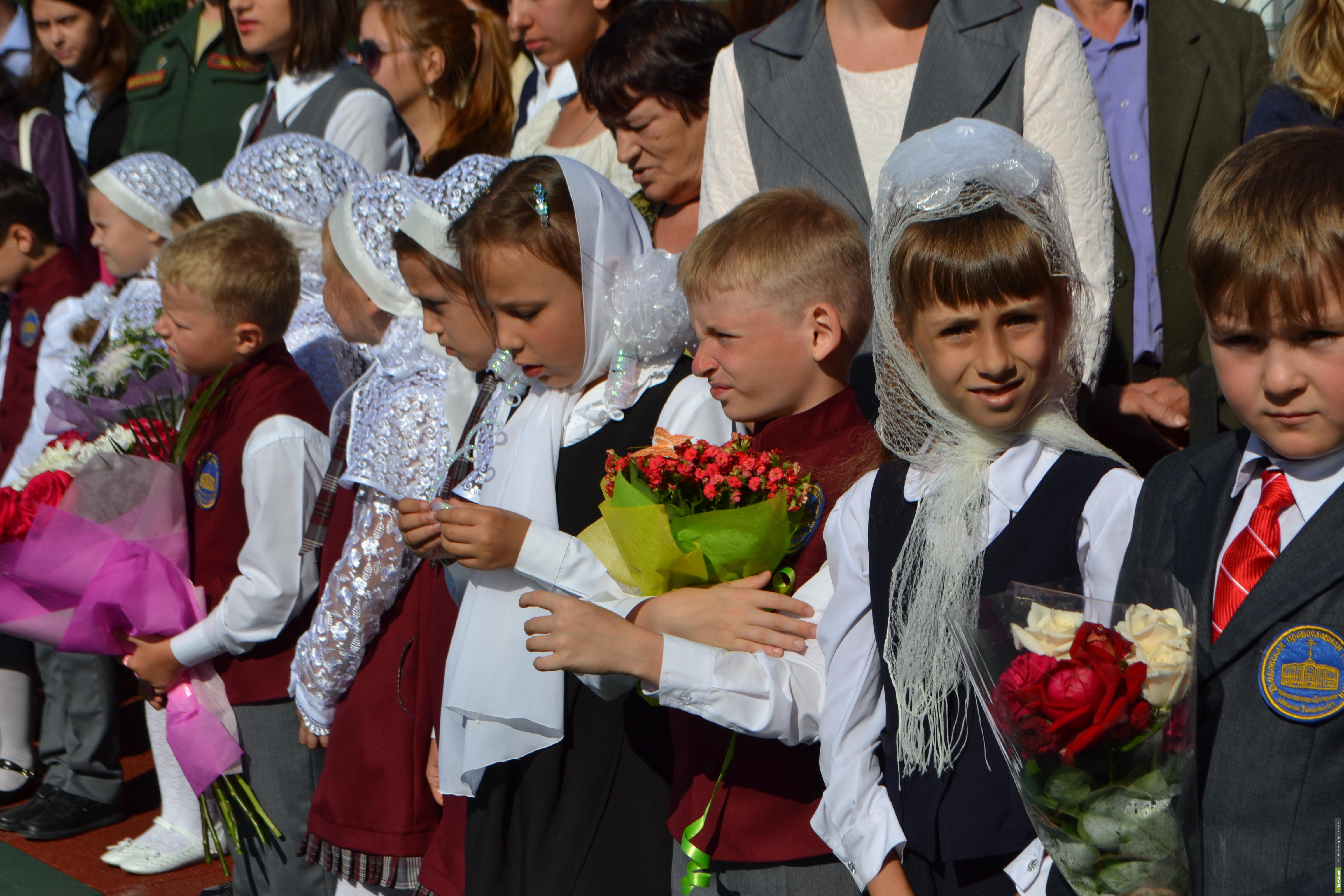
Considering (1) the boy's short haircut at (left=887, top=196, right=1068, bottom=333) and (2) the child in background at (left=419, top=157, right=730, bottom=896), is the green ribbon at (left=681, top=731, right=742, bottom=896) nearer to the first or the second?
(2) the child in background at (left=419, top=157, right=730, bottom=896)

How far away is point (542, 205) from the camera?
9.09 ft

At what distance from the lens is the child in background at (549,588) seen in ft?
8.79

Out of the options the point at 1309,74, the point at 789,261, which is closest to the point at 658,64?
the point at 789,261

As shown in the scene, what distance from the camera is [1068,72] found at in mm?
2852

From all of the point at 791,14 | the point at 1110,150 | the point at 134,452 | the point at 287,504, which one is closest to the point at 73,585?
the point at 134,452

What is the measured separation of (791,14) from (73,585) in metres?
2.66

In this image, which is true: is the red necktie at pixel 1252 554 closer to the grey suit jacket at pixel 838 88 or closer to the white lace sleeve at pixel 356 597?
the grey suit jacket at pixel 838 88

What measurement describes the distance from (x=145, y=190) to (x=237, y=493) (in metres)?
2.03

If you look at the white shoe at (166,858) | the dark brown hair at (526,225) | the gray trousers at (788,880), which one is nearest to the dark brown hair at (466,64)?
the dark brown hair at (526,225)

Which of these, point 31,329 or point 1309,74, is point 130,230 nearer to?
point 31,329

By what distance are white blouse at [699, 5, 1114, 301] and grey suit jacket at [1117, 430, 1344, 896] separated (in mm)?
1036

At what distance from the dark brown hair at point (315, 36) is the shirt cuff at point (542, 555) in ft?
11.4

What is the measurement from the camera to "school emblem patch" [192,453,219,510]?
3.61 meters

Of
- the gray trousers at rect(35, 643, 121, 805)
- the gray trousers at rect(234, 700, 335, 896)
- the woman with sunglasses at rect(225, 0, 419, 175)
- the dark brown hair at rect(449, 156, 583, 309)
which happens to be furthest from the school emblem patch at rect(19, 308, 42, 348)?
the dark brown hair at rect(449, 156, 583, 309)
